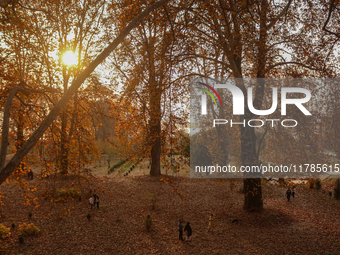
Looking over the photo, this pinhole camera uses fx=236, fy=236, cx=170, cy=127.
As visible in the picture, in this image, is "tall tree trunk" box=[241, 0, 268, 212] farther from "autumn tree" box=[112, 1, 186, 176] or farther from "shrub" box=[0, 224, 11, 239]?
"shrub" box=[0, 224, 11, 239]

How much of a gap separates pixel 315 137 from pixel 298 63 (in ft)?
13.4

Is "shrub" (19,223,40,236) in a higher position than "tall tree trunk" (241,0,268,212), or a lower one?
lower

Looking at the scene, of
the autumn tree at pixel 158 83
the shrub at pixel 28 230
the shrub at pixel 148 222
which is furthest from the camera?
the shrub at pixel 148 222

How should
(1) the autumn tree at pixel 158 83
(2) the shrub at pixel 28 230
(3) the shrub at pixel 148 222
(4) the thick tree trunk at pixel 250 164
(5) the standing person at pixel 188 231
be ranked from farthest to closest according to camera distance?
(3) the shrub at pixel 148 222 < (4) the thick tree trunk at pixel 250 164 < (5) the standing person at pixel 188 231 < (2) the shrub at pixel 28 230 < (1) the autumn tree at pixel 158 83

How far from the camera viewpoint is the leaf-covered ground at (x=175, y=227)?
9.39 meters

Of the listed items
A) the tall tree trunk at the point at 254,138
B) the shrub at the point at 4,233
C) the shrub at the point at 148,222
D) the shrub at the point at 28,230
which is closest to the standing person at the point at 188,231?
the shrub at the point at 148,222

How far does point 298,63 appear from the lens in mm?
10242

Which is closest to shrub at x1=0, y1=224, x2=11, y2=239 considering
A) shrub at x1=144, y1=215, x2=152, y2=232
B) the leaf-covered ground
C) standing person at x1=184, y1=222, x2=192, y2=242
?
the leaf-covered ground

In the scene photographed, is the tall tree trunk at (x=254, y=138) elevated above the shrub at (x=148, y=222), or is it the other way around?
the tall tree trunk at (x=254, y=138)

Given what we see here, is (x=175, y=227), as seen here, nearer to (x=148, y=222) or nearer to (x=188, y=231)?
(x=148, y=222)

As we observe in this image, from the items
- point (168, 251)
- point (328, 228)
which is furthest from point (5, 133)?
point (328, 228)

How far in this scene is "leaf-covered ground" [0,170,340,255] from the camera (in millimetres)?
9391

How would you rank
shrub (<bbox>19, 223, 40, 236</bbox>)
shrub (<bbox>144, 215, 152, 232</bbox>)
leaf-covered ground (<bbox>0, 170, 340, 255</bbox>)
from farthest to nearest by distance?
shrub (<bbox>144, 215, 152, 232</bbox>) < shrub (<bbox>19, 223, 40, 236</bbox>) < leaf-covered ground (<bbox>0, 170, 340, 255</bbox>)

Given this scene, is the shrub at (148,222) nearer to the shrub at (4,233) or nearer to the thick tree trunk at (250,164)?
the thick tree trunk at (250,164)
